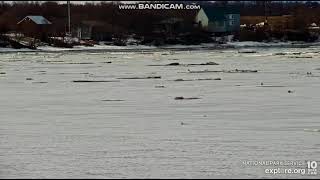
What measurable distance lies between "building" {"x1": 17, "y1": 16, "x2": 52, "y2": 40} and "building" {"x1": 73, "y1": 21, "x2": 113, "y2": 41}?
10.9ft

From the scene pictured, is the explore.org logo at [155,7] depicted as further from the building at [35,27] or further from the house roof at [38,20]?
the building at [35,27]

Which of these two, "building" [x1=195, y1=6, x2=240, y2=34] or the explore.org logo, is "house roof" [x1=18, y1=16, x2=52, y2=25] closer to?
the explore.org logo

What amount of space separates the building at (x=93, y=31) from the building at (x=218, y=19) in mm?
15038

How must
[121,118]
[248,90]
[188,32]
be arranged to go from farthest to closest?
[188,32]
[248,90]
[121,118]

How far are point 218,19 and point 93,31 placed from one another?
2054 cm

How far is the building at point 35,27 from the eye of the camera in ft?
206

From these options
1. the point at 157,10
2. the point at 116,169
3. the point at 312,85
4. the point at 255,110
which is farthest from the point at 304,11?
the point at 116,169

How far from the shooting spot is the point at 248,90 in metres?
16.1

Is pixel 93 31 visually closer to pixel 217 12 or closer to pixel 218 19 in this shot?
pixel 218 19

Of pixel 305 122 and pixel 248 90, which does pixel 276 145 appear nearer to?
pixel 305 122

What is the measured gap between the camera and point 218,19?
8600 cm

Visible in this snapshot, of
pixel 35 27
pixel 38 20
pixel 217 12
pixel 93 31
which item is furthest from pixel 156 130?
pixel 217 12

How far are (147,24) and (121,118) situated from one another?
63.9m

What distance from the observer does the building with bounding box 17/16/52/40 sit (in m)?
62.8
